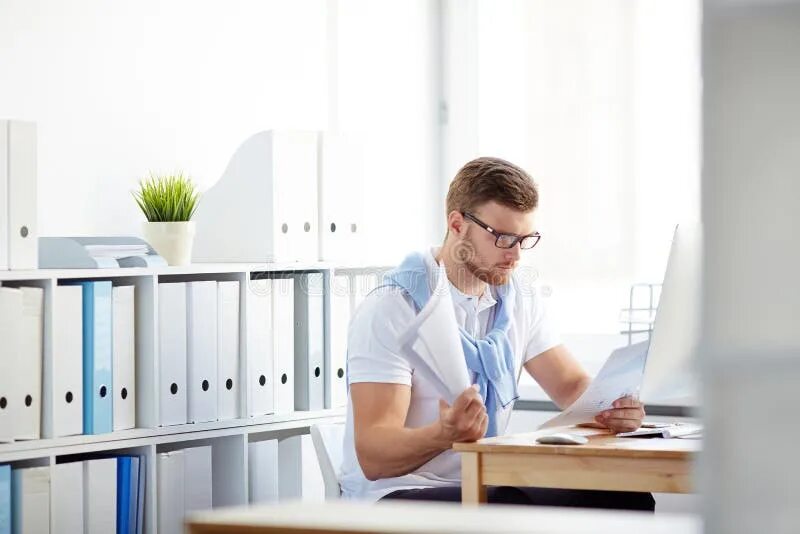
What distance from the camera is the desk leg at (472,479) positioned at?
2336 millimetres

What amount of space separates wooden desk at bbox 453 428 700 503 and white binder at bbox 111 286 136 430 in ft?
3.55

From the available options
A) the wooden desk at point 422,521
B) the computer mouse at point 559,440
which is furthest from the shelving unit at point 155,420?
the wooden desk at point 422,521

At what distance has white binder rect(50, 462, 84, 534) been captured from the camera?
114 inches

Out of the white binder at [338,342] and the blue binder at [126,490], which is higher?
the white binder at [338,342]

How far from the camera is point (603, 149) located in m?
4.23

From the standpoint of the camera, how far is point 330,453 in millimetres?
2906

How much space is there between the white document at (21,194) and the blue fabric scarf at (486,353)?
0.86 metres

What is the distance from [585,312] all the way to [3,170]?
218 centimetres

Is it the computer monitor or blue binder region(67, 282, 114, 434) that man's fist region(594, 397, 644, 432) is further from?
blue binder region(67, 282, 114, 434)

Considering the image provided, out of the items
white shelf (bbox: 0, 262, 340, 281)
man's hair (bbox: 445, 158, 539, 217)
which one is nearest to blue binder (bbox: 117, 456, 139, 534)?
white shelf (bbox: 0, 262, 340, 281)

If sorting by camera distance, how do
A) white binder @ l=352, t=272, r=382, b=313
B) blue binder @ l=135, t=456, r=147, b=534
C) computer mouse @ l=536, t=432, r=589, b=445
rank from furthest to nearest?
white binder @ l=352, t=272, r=382, b=313 → blue binder @ l=135, t=456, r=147, b=534 → computer mouse @ l=536, t=432, r=589, b=445

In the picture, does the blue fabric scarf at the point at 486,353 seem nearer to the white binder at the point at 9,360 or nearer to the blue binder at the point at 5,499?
the white binder at the point at 9,360

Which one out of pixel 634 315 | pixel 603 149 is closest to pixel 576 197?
pixel 603 149

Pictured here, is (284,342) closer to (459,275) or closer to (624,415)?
(459,275)
